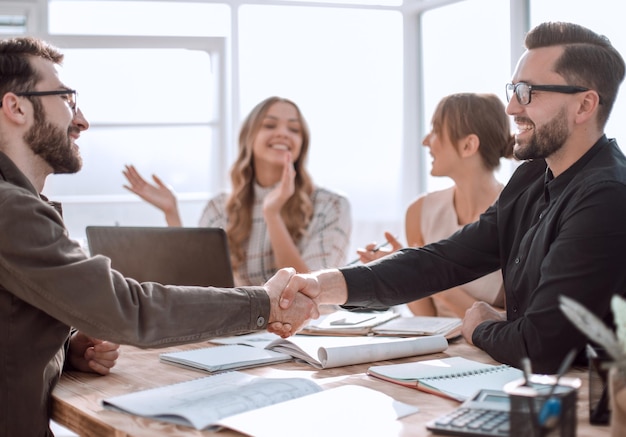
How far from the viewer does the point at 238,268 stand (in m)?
3.40

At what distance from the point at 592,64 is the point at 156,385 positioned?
1.31 m

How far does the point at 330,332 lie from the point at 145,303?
0.74 m

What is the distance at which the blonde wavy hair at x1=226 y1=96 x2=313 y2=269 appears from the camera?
345 cm

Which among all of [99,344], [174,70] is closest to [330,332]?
[99,344]

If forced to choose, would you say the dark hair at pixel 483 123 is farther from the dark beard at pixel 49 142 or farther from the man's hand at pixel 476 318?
the dark beard at pixel 49 142

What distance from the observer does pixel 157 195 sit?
140 inches

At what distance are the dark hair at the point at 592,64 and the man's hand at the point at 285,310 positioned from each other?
34.1 inches

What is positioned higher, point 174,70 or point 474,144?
point 174,70

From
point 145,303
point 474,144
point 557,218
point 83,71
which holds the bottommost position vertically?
point 145,303

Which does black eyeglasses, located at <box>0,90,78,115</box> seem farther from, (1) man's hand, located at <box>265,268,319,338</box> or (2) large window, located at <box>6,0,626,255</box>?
(2) large window, located at <box>6,0,626,255</box>

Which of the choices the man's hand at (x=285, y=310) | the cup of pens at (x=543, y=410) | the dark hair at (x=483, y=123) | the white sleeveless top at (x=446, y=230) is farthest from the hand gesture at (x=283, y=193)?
the cup of pens at (x=543, y=410)

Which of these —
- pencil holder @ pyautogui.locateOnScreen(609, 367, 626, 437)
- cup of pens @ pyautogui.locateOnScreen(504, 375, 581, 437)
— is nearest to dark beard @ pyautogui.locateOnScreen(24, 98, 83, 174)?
cup of pens @ pyautogui.locateOnScreen(504, 375, 581, 437)

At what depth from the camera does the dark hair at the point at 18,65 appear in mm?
1781

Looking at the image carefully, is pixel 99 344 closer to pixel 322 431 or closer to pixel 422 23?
pixel 322 431
